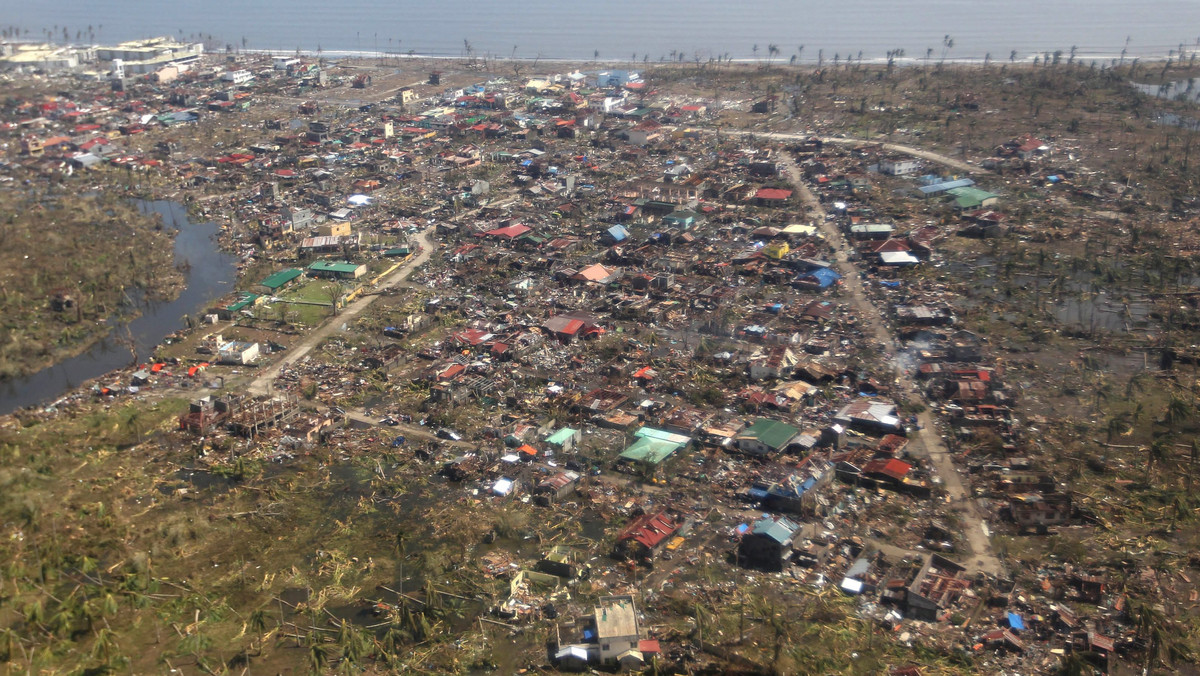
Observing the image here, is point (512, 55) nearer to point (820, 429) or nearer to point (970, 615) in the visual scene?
point (820, 429)

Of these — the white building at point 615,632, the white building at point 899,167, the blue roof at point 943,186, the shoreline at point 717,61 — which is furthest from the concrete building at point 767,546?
the shoreline at point 717,61

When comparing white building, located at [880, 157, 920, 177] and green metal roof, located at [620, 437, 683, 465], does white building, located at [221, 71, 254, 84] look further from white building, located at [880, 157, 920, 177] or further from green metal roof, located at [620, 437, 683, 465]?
green metal roof, located at [620, 437, 683, 465]

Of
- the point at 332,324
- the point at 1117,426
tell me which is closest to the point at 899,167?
the point at 1117,426

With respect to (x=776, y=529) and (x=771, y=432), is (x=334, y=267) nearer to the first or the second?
(x=771, y=432)

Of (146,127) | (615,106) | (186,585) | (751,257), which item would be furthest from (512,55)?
(186,585)

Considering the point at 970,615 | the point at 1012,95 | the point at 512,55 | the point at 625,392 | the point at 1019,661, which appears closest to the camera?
the point at 1019,661

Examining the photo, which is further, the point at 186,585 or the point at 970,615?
the point at 186,585

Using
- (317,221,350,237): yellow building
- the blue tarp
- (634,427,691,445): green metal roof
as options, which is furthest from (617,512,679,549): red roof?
(317,221,350,237): yellow building
